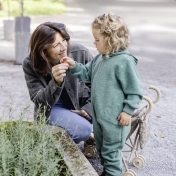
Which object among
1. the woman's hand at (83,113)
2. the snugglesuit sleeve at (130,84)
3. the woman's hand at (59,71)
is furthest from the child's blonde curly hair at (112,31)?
the woman's hand at (83,113)

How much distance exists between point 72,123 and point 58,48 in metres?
0.61

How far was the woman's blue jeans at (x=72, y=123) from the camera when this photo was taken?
276 cm

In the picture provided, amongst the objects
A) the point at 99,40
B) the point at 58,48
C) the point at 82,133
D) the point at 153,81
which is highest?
the point at 99,40

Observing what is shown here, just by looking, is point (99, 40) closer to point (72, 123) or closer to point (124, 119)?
point (124, 119)

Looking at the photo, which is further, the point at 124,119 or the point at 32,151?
the point at 124,119

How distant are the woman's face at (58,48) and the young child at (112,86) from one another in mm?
177

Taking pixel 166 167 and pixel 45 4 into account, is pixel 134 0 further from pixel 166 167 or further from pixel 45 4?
pixel 166 167

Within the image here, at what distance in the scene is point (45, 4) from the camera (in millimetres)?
20203

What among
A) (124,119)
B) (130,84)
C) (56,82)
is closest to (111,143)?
(124,119)

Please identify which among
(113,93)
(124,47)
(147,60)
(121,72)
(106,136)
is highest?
(124,47)

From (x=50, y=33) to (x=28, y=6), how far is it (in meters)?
16.9

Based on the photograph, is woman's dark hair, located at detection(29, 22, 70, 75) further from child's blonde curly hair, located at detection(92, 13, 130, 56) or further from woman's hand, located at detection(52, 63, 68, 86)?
child's blonde curly hair, located at detection(92, 13, 130, 56)

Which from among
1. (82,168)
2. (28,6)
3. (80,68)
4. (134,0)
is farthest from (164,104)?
(134,0)

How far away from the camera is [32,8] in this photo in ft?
60.2
